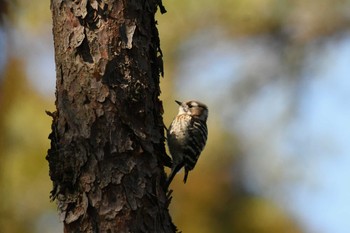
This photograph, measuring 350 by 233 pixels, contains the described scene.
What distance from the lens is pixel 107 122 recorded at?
3719mm

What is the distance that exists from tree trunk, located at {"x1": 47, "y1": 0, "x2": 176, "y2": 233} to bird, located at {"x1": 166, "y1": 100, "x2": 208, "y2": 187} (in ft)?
3.53

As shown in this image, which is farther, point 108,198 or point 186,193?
point 186,193

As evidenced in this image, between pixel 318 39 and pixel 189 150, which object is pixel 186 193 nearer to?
pixel 189 150

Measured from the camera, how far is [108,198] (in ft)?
12.0

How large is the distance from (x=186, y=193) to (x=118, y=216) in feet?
6.80

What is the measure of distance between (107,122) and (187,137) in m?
1.44

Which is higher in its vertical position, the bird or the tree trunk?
the bird

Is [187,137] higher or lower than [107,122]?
higher

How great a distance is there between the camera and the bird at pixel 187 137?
5.04 metres

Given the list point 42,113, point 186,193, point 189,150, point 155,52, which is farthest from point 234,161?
point 155,52

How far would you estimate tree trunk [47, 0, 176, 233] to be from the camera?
3.66m

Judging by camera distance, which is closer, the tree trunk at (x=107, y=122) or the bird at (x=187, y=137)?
the tree trunk at (x=107, y=122)

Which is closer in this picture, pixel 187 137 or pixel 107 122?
pixel 107 122

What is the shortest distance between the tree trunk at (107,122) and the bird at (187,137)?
1.08 metres
